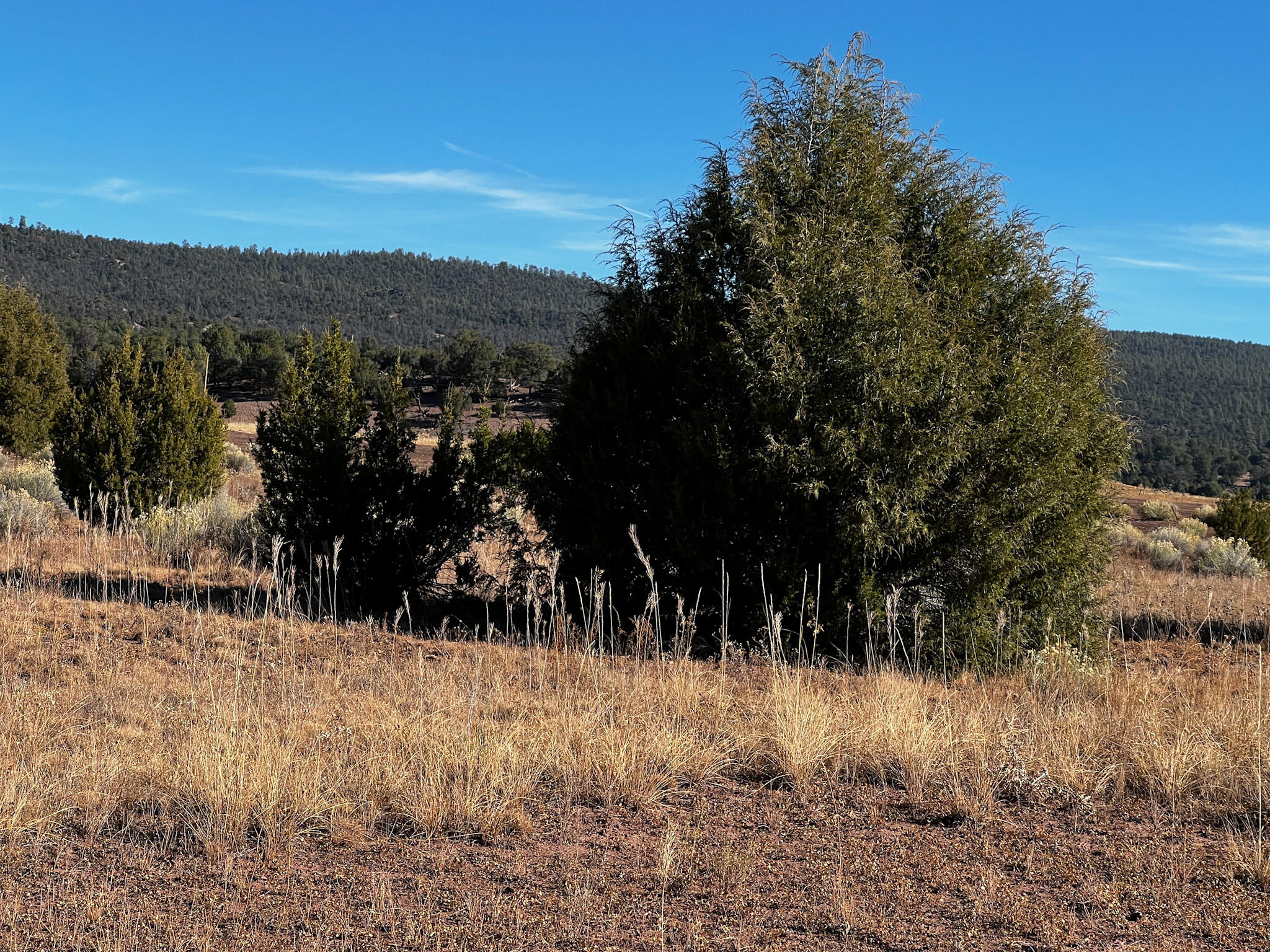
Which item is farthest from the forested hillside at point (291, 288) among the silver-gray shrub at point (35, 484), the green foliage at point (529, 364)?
the silver-gray shrub at point (35, 484)

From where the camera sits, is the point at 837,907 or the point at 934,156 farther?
the point at 934,156

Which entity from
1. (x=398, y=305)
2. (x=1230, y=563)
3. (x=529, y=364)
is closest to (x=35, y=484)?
(x=1230, y=563)

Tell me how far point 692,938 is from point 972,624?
5.65 m

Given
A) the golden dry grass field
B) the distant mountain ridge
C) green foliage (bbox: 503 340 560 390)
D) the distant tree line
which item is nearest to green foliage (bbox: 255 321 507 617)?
the distant tree line

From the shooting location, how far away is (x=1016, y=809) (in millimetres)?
4500

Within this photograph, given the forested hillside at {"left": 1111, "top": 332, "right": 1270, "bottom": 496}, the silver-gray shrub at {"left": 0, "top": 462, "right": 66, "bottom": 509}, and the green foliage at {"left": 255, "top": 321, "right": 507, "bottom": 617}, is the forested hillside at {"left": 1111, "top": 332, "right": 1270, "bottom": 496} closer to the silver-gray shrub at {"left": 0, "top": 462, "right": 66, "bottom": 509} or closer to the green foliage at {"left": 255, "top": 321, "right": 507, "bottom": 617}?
the silver-gray shrub at {"left": 0, "top": 462, "right": 66, "bottom": 509}

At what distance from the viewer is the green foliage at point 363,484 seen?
33.4 ft

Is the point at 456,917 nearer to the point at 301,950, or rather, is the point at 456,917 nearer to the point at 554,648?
the point at 301,950

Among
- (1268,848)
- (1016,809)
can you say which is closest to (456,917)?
(1016,809)

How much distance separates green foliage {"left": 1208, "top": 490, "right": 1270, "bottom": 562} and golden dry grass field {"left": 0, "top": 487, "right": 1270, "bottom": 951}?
21099 millimetres

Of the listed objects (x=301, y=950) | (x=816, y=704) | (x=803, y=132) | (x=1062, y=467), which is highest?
(x=803, y=132)

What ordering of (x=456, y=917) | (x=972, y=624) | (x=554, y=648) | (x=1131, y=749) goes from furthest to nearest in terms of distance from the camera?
(x=972, y=624)
(x=554, y=648)
(x=1131, y=749)
(x=456, y=917)

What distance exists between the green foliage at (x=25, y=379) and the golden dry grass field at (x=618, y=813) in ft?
76.5

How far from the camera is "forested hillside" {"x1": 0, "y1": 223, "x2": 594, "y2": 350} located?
140 meters
